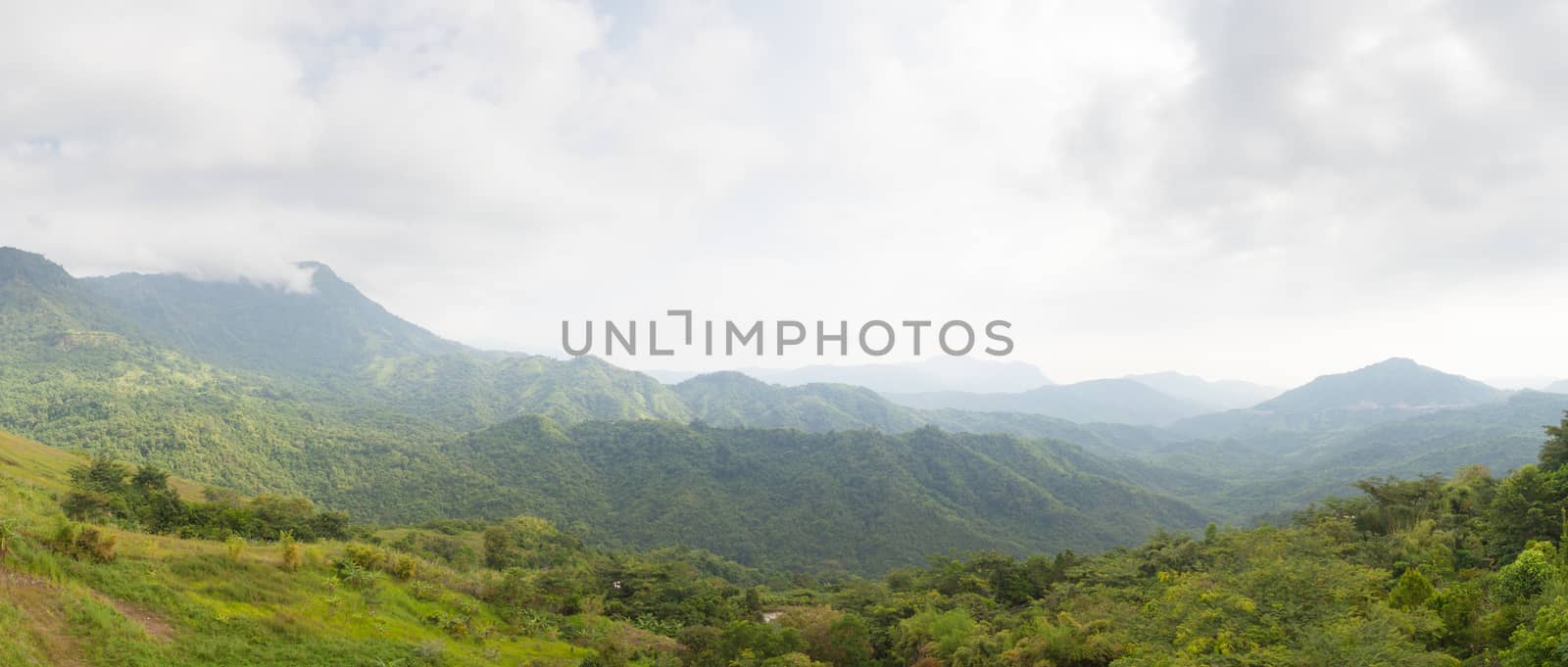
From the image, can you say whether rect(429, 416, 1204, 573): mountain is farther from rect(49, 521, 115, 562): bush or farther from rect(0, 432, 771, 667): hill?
rect(49, 521, 115, 562): bush

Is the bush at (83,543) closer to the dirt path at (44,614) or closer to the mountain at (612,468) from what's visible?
the dirt path at (44,614)

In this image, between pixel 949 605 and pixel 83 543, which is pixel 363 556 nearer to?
pixel 83 543

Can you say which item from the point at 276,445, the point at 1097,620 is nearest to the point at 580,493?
the point at 276,445

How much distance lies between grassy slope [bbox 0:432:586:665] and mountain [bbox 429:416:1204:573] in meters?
80.7

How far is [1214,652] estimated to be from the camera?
13344mm

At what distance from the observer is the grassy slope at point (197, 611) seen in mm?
12992

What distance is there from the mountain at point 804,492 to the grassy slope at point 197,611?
8074 cm

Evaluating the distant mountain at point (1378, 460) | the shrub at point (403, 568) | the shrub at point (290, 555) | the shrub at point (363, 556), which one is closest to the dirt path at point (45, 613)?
the shrub at point (290, 555)

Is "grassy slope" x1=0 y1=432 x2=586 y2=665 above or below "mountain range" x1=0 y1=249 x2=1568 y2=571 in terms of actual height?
above

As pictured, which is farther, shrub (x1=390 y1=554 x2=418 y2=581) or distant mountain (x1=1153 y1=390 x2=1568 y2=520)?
distant mountain (x1=1153 y1=390 x2=1568 y2=520)

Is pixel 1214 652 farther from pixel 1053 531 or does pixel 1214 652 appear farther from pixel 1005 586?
pixel 1053 531

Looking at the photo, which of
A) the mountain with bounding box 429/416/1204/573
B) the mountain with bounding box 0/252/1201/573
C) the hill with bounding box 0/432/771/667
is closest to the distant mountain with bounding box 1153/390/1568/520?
the mountain with bounding box 429/416/1204/573

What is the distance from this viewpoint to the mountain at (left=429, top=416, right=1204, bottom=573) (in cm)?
10544

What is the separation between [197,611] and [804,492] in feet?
382
